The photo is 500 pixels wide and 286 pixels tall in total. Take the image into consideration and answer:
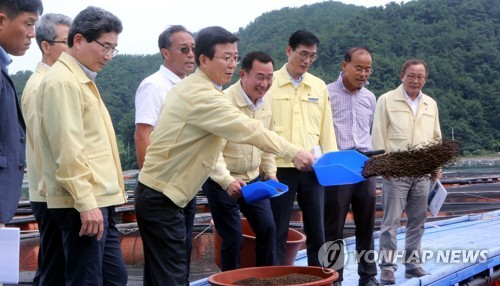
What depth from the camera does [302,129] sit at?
5.42 m

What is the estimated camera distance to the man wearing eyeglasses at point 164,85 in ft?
15.6

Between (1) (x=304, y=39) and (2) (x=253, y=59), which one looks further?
(1) (x=304, y=39)

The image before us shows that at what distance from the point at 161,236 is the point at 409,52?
66007mm

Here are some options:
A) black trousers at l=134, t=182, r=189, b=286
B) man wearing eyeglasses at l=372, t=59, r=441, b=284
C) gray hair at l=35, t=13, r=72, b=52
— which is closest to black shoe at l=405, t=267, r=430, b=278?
man wearing eyeglasses at l=372, t=59, r=441, b=284

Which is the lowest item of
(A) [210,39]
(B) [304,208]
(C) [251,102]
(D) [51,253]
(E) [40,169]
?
(D) [51,253]

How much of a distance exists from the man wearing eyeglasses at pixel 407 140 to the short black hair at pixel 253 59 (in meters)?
1.31

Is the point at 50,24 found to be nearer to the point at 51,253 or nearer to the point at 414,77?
the point at 51,253

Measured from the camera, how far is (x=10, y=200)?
304 cm

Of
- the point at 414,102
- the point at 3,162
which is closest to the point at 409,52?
the point at 414,102

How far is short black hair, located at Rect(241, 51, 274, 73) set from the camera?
5074 mm

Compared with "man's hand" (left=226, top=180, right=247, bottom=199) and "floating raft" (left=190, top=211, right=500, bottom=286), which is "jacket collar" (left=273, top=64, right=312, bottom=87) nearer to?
"man's hand" (left=226, top=180, right=247, bottom=199)

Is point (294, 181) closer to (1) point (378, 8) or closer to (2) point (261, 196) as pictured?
(2) point (261, 196)

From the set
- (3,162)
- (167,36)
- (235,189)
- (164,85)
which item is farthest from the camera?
(167,36)

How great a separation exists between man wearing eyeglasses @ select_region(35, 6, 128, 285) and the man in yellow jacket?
170mm
